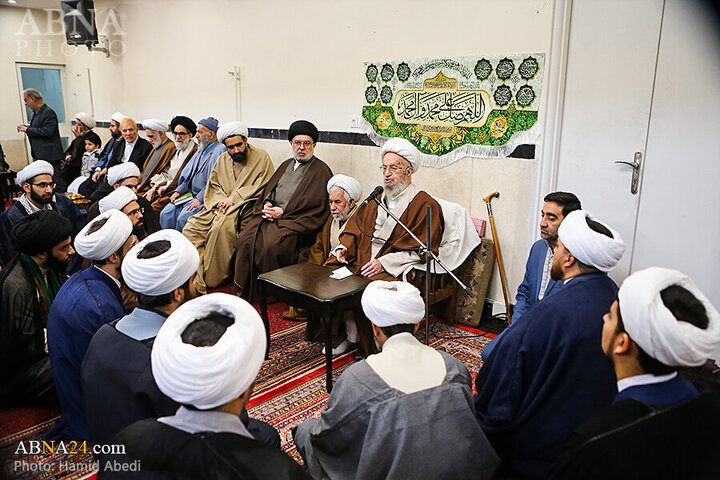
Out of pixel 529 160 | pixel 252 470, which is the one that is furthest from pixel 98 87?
pixel 252 470

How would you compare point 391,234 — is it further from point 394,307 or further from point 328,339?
point 394,307

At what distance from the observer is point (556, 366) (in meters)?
1.75

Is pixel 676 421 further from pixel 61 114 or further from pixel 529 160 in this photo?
pixel 61 114

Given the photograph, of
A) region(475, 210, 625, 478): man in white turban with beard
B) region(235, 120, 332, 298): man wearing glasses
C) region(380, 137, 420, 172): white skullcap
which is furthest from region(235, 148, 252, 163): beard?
region(475, 210, 625, 478): man in white turban with beard

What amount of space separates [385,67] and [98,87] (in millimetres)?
6688

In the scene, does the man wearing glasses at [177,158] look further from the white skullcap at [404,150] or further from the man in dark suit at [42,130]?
the white skullcap at [404,150]

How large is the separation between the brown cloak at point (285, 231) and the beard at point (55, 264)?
5.03 feet

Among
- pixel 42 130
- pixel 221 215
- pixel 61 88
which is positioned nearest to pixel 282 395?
pixel 221 215

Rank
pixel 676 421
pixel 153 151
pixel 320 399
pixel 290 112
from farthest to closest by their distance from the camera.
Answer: pixel 153 151, pixel 290 112, pixel 320 399, pixel 676 421

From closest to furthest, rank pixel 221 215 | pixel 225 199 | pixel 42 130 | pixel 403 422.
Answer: pixel 403 422 < pixel 221 215 < pixel 225 199 < pixel 42 130

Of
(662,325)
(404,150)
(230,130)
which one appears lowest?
(662,325)

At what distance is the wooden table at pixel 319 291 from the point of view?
2.78 meters

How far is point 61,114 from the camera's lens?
9.90 metres

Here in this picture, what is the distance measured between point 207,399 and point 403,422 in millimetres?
615
